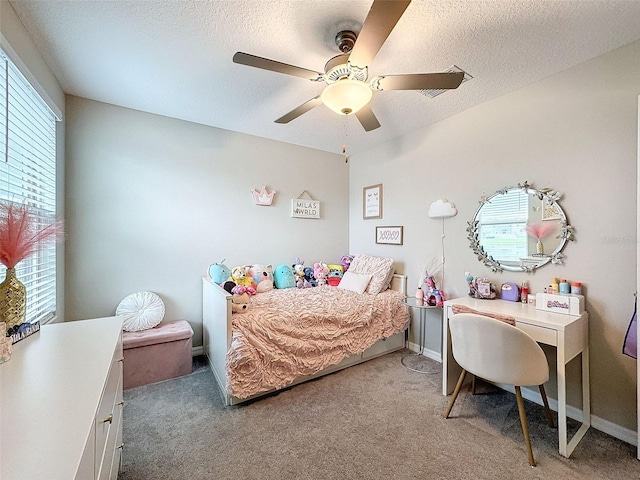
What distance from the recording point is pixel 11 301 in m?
1.20

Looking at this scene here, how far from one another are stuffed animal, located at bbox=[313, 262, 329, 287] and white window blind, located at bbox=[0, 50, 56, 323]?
242cm

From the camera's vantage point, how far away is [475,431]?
180 centimetres

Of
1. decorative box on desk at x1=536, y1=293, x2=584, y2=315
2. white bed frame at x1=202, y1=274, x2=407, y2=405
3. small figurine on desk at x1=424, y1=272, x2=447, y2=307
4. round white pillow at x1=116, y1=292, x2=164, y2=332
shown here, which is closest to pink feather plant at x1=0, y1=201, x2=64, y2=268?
white bed frame at x1=202, y1=274, x2=407, y2=405

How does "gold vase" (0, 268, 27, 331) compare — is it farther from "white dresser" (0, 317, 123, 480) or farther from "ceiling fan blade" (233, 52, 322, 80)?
"ceiling fan blade" (233, 52, 322, 80)

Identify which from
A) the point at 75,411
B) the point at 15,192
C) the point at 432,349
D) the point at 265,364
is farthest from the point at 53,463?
the point at 432,349

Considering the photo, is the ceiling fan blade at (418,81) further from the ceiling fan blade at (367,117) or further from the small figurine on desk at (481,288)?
the small figurine on desk at (481,288)

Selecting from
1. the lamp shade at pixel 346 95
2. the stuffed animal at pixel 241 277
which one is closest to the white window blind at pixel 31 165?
the stuffed animal at pixel 241 277

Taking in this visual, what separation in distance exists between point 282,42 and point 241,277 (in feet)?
6.90

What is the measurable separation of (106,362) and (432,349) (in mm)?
2824

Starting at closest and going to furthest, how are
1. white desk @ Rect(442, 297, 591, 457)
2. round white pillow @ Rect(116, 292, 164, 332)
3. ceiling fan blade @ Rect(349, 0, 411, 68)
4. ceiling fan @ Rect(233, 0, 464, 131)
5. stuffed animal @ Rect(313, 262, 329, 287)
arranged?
ceiling fan blade @ Rect(349, 0, 411, 68) → ceiling fan @ Rect(233, 0, 464, 131) → white desk @ Rect(442, 297, 591, 457) → round white pillow @ Rect(116, 292, 164, 332) → stuffed animal @ Rect(313, 262, 329, 287)

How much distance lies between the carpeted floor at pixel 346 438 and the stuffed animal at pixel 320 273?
1.31 metres

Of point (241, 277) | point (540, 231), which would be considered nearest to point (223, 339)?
point (241, 277)

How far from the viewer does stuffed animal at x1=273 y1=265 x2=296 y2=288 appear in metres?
3.25

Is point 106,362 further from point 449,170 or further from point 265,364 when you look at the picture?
point 449,170
